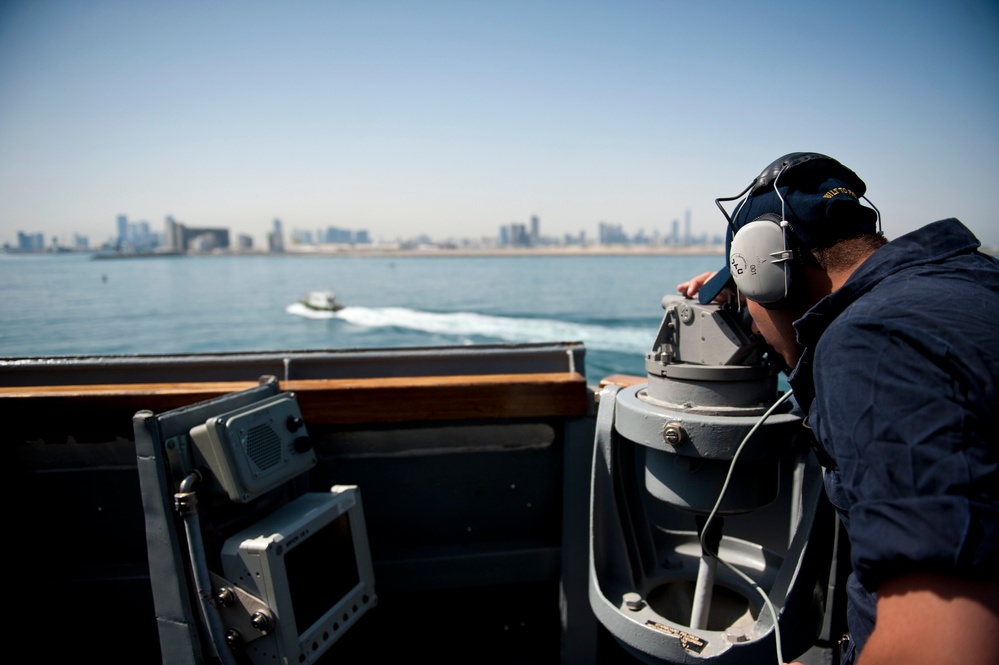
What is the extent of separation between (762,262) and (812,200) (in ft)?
0.46

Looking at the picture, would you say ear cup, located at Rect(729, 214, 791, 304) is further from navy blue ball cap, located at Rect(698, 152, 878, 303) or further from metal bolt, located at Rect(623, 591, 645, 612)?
metal bolt, located at Rect(623, 591, 645, 612)

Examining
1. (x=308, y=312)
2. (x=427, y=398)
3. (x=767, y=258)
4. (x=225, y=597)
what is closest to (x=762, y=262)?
(x=767, y=258)

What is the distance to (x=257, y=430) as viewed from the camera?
167cm

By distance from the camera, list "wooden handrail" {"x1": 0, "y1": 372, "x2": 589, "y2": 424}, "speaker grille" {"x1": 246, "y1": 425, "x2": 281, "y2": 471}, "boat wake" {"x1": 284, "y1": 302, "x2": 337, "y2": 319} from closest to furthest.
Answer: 1. "speaker grille" {"x1": 246, "y1": 425, "x2": 281, "y2": 471}
2. "wooden handrail" {"x1": 0, "y1": 372, "x2": 589, "y2": 424}
3. "boat wake" {"x1": 284, "y1": 302, "x2": 337, "y2": 319}

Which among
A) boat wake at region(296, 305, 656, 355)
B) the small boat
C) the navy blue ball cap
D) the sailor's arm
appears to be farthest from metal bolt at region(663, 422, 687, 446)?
the small boat

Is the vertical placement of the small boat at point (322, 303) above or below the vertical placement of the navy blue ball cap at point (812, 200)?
below

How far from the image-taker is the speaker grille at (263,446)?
5.33ft

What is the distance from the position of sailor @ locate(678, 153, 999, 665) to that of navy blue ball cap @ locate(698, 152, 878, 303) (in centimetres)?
10

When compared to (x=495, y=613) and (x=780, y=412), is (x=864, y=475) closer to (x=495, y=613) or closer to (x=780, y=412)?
(x=780, y=412)

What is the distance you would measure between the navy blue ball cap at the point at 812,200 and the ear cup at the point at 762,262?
3cm

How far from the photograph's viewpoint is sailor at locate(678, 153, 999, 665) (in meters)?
0.76

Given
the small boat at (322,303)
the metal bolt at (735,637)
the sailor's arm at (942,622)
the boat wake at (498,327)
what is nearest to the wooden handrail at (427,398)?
the metal bolt at (735,637)

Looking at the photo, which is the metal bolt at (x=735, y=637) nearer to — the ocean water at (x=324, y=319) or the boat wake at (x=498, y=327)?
the ocean water at (x=324, y=319)

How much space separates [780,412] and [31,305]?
22.2m
